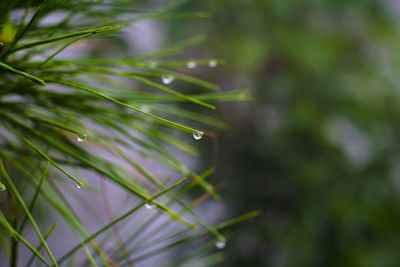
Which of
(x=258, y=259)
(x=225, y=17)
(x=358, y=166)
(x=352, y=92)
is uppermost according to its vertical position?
(x=225, y=17)

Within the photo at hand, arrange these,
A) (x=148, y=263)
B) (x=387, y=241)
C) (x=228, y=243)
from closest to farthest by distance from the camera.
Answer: (x=387, y=241), (x=228, y=243), (x=148, y=263)

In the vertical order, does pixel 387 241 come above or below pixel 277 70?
below

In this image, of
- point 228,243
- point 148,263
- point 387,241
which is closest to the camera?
point 387,241

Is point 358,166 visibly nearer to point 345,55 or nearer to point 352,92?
point 352,92

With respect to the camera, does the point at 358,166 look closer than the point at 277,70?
Yes

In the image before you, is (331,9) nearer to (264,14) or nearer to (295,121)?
(264,14)

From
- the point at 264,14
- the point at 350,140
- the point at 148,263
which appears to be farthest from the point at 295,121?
the point at 148,263
